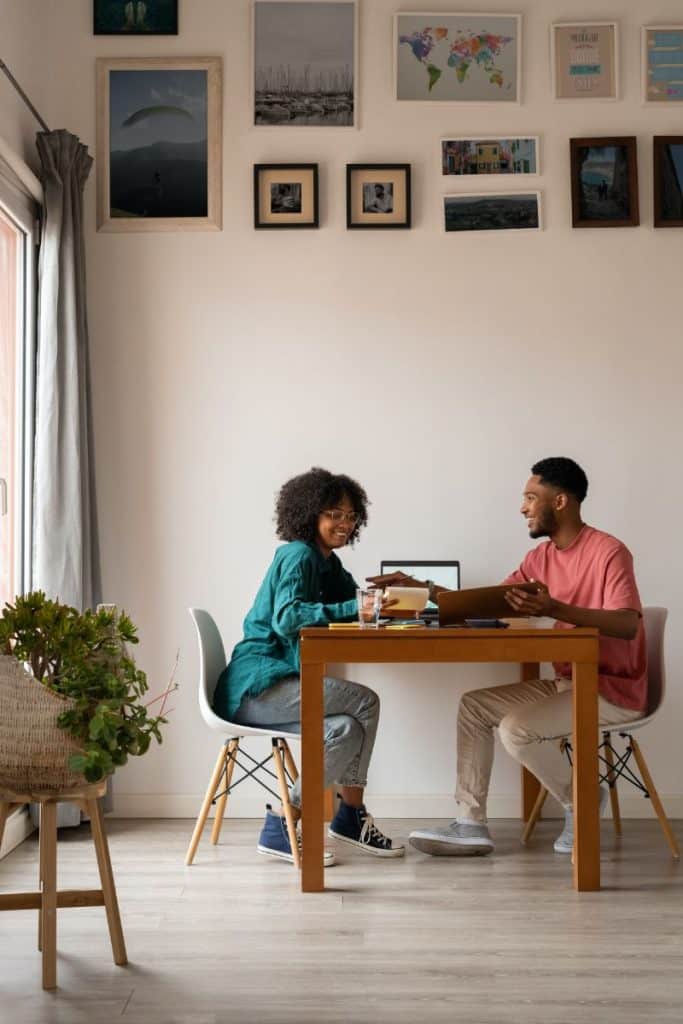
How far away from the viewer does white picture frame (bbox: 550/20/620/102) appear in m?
4.19

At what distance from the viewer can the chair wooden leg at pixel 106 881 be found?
7.99 ft

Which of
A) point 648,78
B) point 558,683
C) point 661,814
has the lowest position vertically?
point 661,814

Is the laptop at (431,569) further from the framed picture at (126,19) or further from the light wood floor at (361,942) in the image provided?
the framed picture at (126,19)

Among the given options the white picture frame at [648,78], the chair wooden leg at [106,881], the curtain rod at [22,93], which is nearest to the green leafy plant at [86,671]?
the chair wooden leg at [106,881]

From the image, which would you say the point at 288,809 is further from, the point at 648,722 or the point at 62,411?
the point at 62,411

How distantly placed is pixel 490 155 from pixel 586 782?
2219 mm

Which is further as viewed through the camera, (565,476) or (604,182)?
(604,182)

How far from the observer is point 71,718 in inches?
90.5

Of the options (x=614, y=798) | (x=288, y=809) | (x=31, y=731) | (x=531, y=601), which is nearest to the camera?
(x=31, y=731)

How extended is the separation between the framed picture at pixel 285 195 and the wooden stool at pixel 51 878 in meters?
2.34

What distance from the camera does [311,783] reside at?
3.12m

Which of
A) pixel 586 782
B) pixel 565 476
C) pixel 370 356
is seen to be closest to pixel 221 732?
pixel 586 782

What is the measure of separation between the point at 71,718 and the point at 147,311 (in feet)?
7.15

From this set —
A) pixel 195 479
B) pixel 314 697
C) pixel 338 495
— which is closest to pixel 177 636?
pixel 195 479
